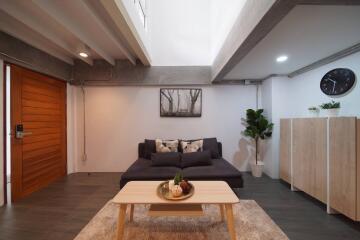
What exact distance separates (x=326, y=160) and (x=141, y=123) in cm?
336

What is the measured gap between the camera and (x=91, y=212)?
231 cm

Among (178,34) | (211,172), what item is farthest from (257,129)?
(178,34)

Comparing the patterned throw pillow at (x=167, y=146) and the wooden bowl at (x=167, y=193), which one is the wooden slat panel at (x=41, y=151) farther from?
the wooden bowl at (x=167, y=193)

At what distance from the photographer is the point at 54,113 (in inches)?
140

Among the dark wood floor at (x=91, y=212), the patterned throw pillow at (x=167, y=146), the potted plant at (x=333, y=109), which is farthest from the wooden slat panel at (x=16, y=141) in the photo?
the potted plant at (x=333, y=109)

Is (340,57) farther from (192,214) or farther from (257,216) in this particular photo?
(192,214)

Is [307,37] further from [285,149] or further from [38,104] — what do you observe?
[38,104]

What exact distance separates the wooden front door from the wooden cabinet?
443 cm

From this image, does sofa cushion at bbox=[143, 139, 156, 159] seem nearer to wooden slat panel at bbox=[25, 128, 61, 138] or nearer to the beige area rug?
the beige area rug

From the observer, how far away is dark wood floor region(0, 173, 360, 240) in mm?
1916

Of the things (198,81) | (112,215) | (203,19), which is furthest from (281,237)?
(203,19)

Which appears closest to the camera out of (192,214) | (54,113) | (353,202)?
(192,214)

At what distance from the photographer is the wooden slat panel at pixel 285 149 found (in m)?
3.12

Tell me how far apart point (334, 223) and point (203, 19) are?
4.18 meters
